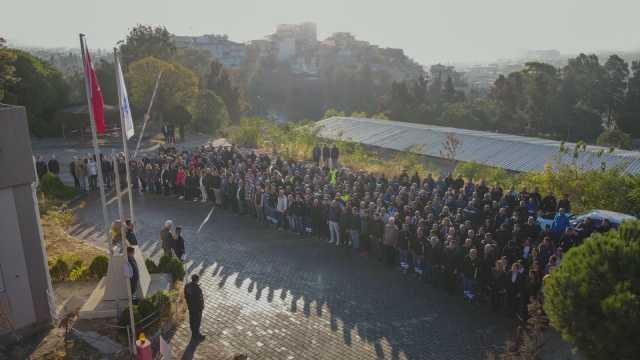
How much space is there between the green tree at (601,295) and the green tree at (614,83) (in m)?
63.5

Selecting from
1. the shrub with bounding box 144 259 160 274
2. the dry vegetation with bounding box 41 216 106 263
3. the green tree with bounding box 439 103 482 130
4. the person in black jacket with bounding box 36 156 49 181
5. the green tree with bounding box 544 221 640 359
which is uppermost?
the green tree with bounding box 544 221 640 359

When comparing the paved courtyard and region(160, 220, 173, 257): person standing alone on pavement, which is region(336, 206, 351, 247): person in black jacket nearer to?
the paved courtyard

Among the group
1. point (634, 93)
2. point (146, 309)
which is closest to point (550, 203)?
point (146, 309)

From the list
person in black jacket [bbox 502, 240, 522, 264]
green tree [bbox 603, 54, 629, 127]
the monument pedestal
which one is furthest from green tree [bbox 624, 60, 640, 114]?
the monument pedestal

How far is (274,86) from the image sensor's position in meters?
93.7

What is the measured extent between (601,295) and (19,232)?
10326mm

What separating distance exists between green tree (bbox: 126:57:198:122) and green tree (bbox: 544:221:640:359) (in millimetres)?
32177

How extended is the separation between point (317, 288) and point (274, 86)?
8334 cm

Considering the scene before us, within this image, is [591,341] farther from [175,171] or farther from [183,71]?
Result: [183,71]

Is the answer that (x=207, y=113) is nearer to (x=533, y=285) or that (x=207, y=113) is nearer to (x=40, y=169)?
(x=40, y=169)

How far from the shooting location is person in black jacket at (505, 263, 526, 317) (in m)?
11.5

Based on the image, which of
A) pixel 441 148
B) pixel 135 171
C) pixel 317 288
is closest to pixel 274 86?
pixel 441 148

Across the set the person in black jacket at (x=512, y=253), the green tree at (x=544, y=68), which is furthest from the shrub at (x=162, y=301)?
the green tree at (x=544, y=68)

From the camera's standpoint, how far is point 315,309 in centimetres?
1202
